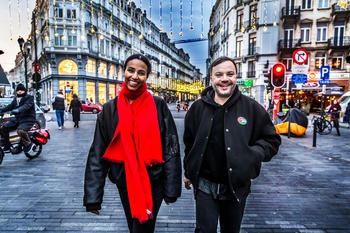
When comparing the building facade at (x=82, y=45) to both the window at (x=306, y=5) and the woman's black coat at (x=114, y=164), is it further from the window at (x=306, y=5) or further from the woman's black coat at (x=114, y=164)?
the woman's black coat at (x=114, y=164)

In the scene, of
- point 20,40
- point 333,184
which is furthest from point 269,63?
point 333,184

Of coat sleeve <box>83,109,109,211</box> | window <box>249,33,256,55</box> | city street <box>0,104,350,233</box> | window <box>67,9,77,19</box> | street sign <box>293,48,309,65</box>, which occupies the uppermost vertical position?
window <box>67,9,77,19</box>

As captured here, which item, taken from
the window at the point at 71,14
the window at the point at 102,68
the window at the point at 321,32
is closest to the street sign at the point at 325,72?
the window at the point at 321,32

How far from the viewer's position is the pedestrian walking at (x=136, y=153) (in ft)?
6.94

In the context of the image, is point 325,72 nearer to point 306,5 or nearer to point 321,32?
point 321,32

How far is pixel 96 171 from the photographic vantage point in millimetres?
2201

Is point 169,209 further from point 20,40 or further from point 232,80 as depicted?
point 20,40

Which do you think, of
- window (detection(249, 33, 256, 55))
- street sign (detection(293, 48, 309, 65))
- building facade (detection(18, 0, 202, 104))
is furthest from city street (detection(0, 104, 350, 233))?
window (detection(249, 33, 256, 55))

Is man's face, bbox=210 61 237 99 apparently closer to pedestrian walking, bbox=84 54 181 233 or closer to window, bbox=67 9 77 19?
pedestrian walking, bbox=84 54 181 233

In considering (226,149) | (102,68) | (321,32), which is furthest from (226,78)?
(102,68)

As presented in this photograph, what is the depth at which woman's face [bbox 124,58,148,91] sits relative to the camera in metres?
2.22

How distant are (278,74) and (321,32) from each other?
2297cm

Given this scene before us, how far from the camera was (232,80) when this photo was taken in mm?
2207

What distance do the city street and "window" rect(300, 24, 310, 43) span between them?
2645 centimetres
